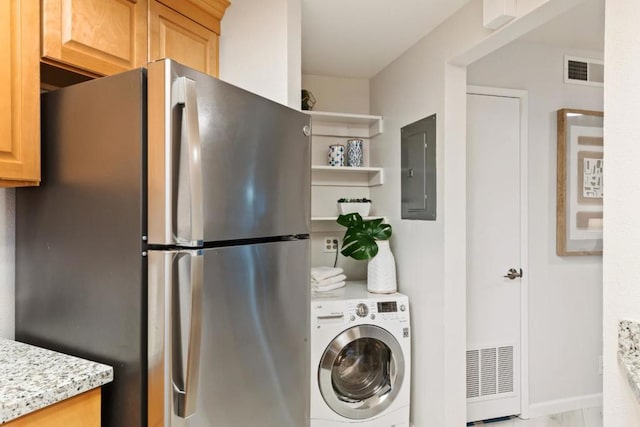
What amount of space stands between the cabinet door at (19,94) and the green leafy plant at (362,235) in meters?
1.83

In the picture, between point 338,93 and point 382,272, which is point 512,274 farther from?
point 338,93

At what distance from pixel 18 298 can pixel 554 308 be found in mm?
3114

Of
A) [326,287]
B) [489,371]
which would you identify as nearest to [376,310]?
[326,287]

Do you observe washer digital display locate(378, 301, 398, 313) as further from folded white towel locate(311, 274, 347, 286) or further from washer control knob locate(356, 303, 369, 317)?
folded white towel locate(311, 274, 347, 286)

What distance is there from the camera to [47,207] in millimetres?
1344

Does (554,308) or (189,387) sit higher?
(189,387)

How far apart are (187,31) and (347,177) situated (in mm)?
1744

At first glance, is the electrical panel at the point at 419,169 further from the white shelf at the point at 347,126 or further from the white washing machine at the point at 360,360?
the white washing machine at the point at 360,360

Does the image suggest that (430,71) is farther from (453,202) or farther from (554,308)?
(554,308)

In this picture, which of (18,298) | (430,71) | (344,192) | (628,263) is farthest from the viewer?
(344,192)

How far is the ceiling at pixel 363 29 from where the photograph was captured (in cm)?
216

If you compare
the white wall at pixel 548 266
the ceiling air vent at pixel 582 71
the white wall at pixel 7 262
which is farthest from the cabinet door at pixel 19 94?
the ceiling air vent at pixel 582 71

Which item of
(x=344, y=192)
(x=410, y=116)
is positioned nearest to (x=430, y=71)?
(x=410, y=116)

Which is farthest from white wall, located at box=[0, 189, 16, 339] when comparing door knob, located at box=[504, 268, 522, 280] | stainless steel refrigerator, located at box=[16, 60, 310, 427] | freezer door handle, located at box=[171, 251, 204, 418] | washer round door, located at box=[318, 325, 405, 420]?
door knob, located at box=[504, 268, 522, 280]
